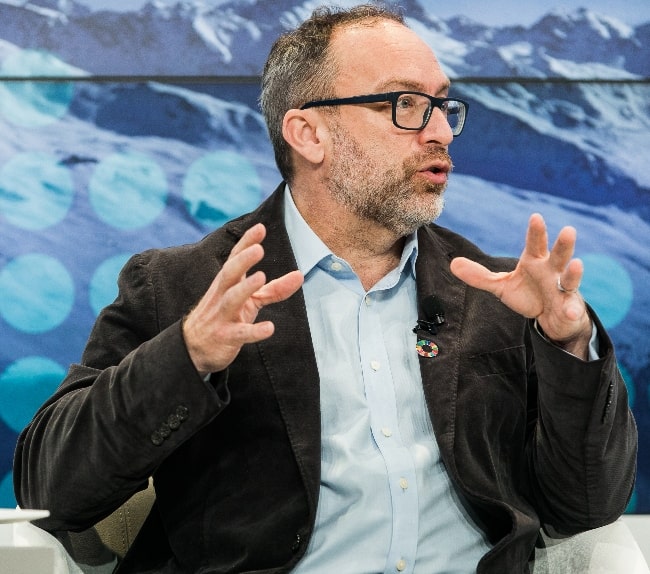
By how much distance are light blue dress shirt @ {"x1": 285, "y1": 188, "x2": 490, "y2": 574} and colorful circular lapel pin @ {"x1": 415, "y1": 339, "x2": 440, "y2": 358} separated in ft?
0.11

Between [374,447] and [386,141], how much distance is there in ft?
2.38

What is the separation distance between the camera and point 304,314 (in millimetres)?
2113

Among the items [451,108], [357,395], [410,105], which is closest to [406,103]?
[410,105]

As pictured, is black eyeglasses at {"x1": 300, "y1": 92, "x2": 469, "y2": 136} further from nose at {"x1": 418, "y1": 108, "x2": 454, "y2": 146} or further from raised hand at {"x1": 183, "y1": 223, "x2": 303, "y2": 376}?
raised hand at {"x1": 183, "y1": 223, "x2": 303, "y2": 376}

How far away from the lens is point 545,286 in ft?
5.81

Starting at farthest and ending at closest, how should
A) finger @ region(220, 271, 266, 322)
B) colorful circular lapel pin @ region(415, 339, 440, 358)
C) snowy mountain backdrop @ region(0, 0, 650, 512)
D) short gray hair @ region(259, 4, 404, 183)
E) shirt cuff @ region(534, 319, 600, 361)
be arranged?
snowy mountain backdrop @ region(0, 0, 650, 512)
short gray hair @ region(259, 4, 404, 183)
colorful circular lapel pin @ region(415, 339, 440, 358)
shirt cuff @ region(534, 319, 600, 361)
finger @ region(220, 271, 266, 322)

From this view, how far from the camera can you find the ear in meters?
2.44

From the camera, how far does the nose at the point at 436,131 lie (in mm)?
2314

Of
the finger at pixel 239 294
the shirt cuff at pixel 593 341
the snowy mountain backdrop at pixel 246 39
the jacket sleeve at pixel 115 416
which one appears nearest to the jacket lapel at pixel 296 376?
the jacket sleeve at pixel 115 416

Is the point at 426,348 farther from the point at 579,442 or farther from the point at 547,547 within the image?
the point at 547,547

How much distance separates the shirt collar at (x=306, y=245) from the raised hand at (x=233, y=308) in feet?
1.61

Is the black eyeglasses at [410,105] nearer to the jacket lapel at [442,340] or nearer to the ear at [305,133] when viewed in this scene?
the ear at [305,133]

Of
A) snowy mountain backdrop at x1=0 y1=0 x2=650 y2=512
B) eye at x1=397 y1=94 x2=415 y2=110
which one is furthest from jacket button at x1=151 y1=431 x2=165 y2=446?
snowy mountain backdrop at x1=0 y1=0 x2=650 y2=512

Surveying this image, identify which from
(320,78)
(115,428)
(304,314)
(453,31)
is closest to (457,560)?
(304,314)
